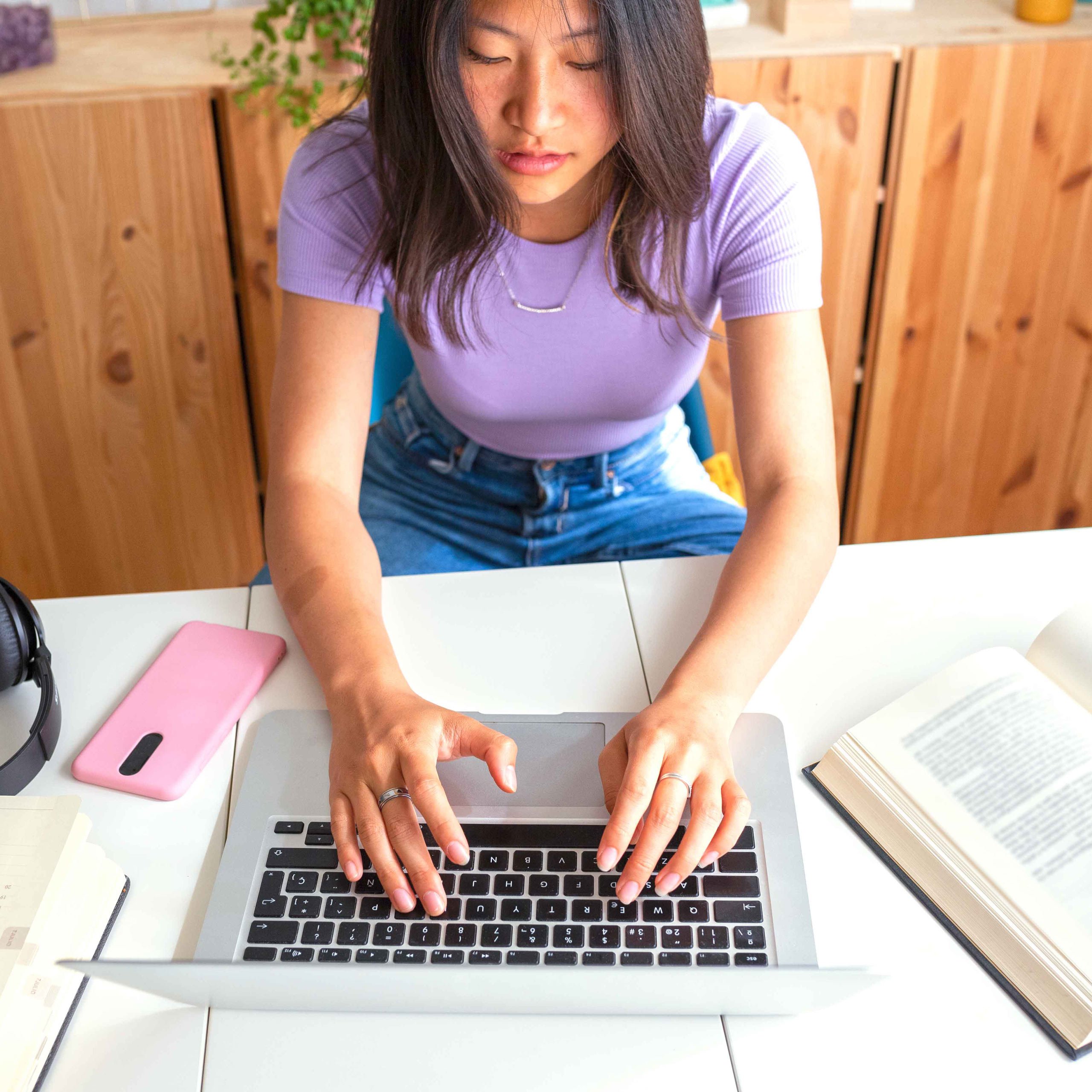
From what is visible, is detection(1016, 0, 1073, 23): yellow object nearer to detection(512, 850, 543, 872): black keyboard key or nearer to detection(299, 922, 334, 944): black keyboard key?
detection(512, 850, 543, 872): black keyboard key

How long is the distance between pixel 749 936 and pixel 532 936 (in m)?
0.13

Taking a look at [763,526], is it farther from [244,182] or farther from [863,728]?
[244,182]

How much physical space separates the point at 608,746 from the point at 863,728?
19 centimetres

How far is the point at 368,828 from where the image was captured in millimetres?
731

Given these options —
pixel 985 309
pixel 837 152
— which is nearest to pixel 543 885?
pixel 837 152

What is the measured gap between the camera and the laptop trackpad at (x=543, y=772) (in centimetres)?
77

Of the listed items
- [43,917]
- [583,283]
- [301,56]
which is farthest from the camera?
[301,56]

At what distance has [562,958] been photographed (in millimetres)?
663

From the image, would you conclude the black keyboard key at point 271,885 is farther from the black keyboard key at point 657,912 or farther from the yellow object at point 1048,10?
the yellow object at point 1048,10

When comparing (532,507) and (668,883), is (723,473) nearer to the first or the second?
(532,507)

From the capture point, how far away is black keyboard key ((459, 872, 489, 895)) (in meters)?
0.70

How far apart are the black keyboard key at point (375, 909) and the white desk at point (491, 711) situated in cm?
6

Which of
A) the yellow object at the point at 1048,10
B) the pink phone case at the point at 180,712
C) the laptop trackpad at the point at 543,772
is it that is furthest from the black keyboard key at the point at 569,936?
the yellow object at the point at 1048,10

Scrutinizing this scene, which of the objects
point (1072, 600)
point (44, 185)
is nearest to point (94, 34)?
point (44, 185)
